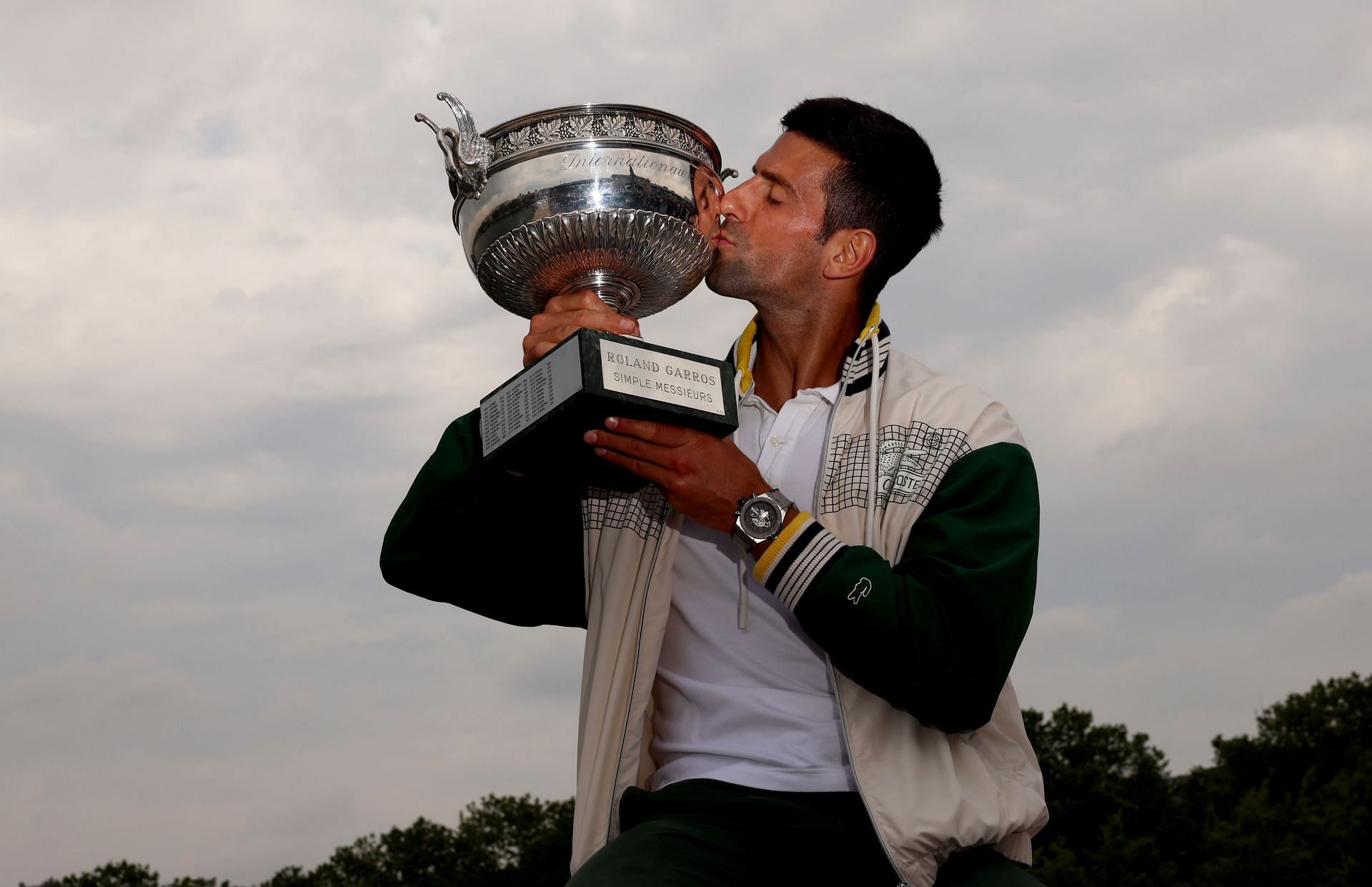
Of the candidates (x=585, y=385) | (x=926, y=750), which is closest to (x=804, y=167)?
(x=585, y=385)

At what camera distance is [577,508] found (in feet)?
15.1

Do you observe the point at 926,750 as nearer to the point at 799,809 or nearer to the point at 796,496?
the point at 799,809

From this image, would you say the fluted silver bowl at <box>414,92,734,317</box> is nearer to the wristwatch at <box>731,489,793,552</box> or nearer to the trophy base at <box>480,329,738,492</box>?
the trophy base at <box>480,329,738,492</box>

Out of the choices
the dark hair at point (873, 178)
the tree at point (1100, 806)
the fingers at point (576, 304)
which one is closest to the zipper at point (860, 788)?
the fingers at point (576, 304)

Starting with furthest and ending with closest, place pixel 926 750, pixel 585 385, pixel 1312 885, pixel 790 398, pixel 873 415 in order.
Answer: pixel 1312 885
pixel 790 398
pixel 873 415
pixel 926 750
pixel 585 385

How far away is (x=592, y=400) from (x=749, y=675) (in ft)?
3.27

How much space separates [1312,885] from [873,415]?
3639 centimetres

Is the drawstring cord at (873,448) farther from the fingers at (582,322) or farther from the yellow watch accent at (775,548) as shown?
the fingers at (582,322)

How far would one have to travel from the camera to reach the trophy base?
384cm

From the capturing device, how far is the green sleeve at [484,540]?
14.3 feet

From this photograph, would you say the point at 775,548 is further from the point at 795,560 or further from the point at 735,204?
the point at 735,204

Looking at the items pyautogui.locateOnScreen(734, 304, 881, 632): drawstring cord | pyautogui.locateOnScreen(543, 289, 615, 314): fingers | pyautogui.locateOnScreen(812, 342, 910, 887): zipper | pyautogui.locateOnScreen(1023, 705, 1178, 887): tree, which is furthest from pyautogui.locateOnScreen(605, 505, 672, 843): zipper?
pyautogui.locateOnScreen(1023, 705, 1178, 887): tree

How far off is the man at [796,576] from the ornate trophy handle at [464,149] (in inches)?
18.3

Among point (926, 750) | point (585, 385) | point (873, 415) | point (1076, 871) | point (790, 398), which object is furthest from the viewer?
point (1076, 871)
